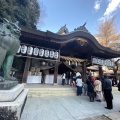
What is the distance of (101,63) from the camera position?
1221 cm

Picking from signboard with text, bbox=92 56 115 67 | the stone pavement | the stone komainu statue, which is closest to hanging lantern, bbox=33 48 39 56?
the stone pavement

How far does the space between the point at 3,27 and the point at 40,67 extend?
31.5 feet

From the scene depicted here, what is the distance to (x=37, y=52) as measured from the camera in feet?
29.8

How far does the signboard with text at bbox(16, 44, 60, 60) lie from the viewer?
8622mm

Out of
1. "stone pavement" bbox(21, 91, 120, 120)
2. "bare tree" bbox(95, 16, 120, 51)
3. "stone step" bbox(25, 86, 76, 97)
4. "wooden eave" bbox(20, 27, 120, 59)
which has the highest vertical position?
"bare tree" bbox(95, 16, 120, 51)

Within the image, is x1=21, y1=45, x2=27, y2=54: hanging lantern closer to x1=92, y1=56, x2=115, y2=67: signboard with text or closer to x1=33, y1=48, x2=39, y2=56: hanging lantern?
x1=33, y1=48, x2=39, y2=56: hanging lantern

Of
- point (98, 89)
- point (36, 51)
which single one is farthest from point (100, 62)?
point (36, 51)

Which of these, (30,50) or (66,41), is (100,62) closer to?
(66,41)

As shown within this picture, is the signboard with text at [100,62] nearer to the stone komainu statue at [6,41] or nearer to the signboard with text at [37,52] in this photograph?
the signboard with text at [37,52]

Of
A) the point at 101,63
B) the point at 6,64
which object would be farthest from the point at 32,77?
the point at 6,64

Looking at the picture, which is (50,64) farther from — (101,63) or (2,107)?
(2,107)

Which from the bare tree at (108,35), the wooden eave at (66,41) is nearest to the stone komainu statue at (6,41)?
the wooden eave at (66,41)

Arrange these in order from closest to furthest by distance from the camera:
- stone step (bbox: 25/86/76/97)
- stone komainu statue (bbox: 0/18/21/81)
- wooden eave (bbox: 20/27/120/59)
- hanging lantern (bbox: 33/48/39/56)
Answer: stone komainu statue (bbox: 0/18/21/81) → stone step (bbox: 25/86/76/97) → wooden eave (bbox: 20/27/120/59) → hanging lantern (bbox: 33/48/39/56)

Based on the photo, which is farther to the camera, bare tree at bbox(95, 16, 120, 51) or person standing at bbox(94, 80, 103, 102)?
bare tree at bbox(95, 16, 120, 51)
